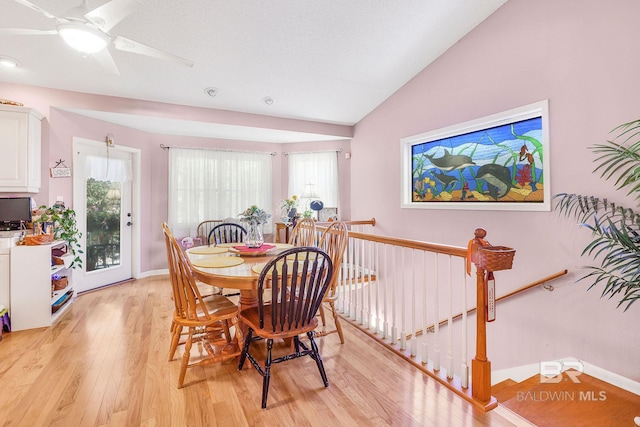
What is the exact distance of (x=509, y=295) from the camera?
2.78 m

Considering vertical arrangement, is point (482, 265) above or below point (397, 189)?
below

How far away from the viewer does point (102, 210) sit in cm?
415

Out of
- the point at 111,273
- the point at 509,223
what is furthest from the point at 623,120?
the point at 111,273

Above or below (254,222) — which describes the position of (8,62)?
above

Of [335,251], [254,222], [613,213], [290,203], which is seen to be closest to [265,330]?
[335,251]

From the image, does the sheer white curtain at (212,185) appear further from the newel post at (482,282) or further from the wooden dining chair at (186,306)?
the newel post at (482,282)

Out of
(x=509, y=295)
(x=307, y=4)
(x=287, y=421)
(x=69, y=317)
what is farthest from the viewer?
(x=69, y=317)

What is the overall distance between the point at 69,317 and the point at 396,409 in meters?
3.30

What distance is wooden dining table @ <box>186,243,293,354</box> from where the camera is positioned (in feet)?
5.91

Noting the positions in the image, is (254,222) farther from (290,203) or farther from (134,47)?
(290,203)

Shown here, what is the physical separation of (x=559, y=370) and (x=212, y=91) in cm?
447

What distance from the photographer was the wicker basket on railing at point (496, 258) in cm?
158

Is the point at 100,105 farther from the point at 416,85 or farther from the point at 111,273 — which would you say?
the point at 416,85

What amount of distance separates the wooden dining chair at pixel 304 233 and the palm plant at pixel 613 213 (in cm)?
210
